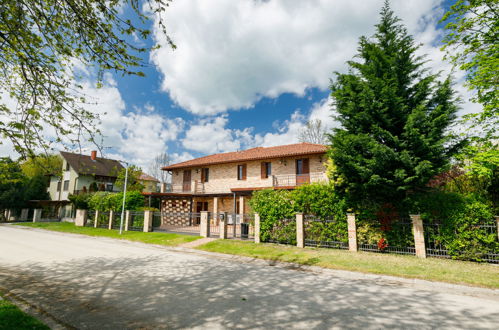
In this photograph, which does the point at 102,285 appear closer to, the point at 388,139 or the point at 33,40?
the point at 33,40

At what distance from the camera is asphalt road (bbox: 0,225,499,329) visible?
12.9 feet

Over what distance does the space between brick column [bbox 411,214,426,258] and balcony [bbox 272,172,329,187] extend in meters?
10.2

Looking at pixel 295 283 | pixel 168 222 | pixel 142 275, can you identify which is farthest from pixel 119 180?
pixel 295 283

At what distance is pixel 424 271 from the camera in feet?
24.4

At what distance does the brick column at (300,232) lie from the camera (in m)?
11.8

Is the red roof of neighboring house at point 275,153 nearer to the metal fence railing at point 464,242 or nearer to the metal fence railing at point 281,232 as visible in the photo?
the metal fence railing at point 281,232

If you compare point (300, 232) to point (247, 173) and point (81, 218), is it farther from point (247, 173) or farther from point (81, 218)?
point (81, 218)

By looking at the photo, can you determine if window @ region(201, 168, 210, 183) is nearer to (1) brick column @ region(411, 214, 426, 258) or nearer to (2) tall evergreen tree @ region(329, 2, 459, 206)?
(2) tall evergreen tree @ region(329, 2, 459, 206)

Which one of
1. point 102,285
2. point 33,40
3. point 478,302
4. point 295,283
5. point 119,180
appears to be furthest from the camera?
point 119,180

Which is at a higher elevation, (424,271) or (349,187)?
(349,187)

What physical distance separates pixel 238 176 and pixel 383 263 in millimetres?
17138

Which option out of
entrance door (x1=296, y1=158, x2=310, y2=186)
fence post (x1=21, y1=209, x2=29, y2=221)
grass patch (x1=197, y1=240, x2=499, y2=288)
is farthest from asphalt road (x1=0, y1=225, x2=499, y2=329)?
fence post (x1=21, y1=209, x2=29, y2=221)

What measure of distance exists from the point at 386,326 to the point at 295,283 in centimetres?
267

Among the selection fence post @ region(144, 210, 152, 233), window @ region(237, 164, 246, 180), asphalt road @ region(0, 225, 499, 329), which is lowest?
asphalt road @ region(0, 225, 499, 329)
